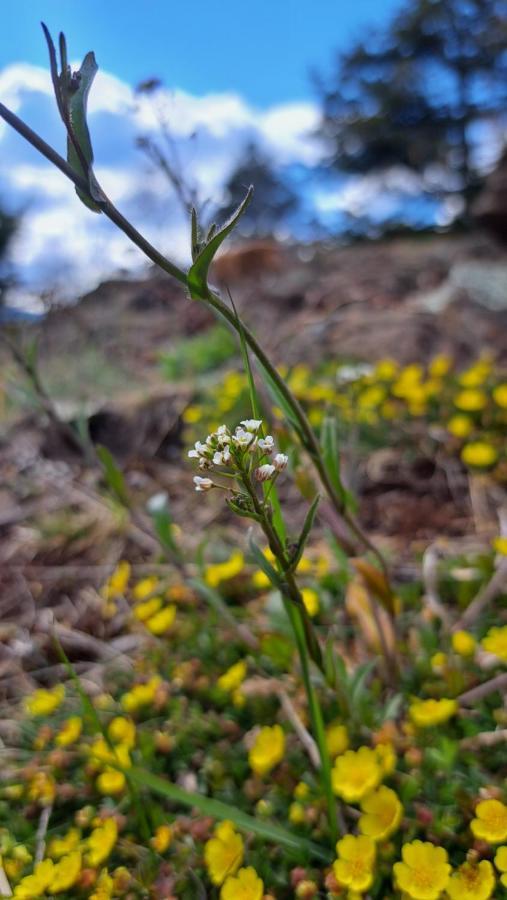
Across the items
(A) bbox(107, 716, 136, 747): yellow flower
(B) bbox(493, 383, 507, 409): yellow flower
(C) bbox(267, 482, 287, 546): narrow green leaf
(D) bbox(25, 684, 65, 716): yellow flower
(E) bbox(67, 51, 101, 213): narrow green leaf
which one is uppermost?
(E) bbox(67, 51, 101, 213): narrow green leaf

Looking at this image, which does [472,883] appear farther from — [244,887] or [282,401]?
[282,401]

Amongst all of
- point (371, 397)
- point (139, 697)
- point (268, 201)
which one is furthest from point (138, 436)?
point (268, 201)

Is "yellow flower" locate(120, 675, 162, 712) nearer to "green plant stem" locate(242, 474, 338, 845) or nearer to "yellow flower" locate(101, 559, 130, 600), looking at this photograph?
"yellow flower" locate(101, 559, 130, 600)

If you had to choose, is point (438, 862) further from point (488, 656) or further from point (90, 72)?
point (90, 72)

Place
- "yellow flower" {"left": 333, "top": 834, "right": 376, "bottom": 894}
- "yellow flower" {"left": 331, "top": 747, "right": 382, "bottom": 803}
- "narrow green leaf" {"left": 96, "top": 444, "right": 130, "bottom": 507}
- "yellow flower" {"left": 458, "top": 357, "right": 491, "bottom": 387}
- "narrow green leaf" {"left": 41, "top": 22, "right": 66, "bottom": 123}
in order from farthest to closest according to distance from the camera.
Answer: "yellow flower" {"left": 458, "top": 357, "right": 491, "bottom": 387} < "narrow green leaf" {"left": 96, "top": 444, "right": 130, "bottom": 507} < "yellow flower" {"left": 331, "top": 747, "right": 382, "bottom": 803} < "yellow flower" {"left": 333, "top": 834, "right": 376, "bottom": 894} < "narrow green leaf" {"left": 41, "top": 22, "right": 66, "bottom": 123}

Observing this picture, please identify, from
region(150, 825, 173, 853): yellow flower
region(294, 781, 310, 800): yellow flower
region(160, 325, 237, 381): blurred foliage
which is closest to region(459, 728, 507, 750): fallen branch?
region(294, 781, 310, 800): yellow flower

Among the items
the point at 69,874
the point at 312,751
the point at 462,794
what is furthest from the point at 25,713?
the point at 462,794

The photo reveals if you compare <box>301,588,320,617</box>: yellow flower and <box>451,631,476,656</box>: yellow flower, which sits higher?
<box>301,588,320,617</box>: yellow flower
